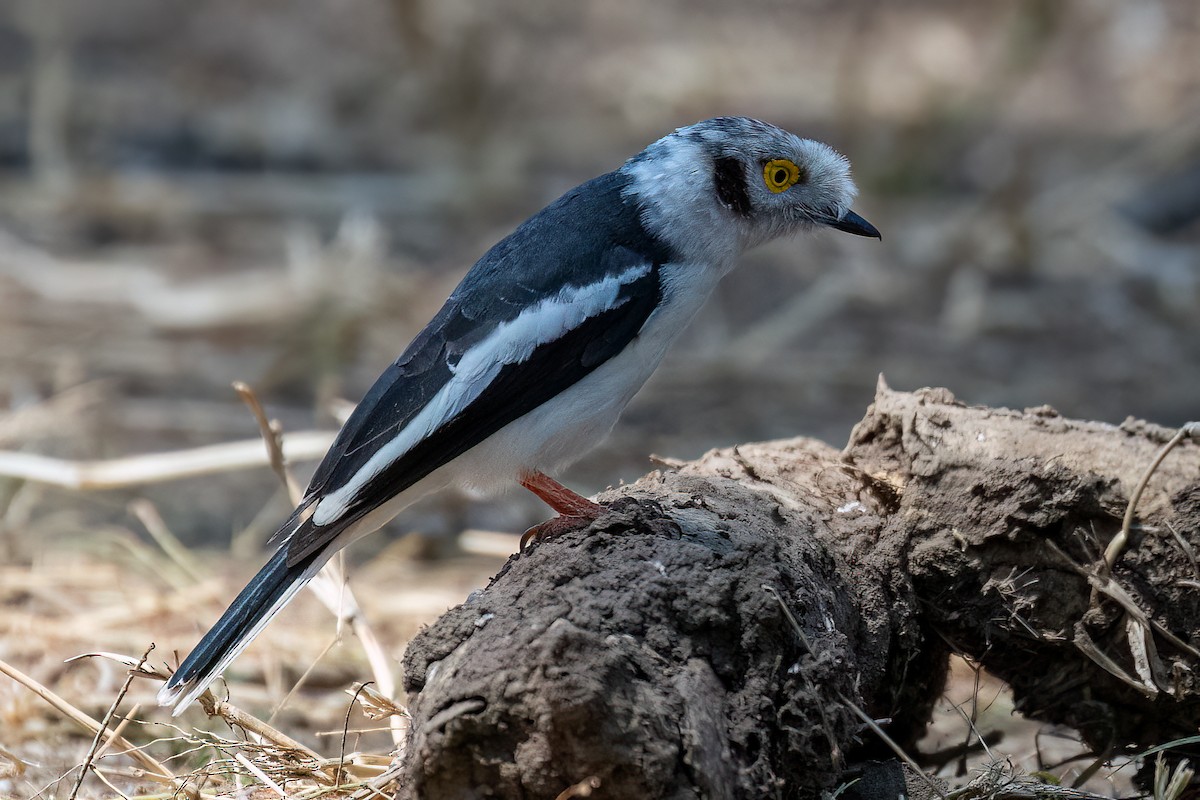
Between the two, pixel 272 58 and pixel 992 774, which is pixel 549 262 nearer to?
pixel 992 774

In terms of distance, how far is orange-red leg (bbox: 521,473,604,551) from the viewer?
10.5 feet

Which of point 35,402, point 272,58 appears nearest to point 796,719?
point 35,402

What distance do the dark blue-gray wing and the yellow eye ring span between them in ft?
2.01

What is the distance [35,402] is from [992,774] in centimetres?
531

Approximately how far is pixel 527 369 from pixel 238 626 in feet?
3.32

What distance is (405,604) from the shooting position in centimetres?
532

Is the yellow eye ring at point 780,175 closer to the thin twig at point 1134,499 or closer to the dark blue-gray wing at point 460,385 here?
the dark blue-gray wing at point 460,385

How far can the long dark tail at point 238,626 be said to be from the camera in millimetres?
3248

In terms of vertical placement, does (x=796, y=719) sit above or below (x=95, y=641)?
below

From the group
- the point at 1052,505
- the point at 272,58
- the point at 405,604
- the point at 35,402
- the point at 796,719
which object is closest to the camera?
the point at 796,719

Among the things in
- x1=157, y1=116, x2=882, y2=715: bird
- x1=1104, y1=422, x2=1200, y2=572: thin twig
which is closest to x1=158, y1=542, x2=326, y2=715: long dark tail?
x1=157, y1=116, x2=882, y2=715: bird

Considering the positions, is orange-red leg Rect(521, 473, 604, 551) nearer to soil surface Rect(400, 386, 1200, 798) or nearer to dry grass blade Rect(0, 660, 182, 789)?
soil surface Rect(400, 386, 1200, 798)

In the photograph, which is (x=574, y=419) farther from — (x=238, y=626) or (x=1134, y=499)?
(x=1134, y=499)

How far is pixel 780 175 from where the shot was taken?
13.1ft
